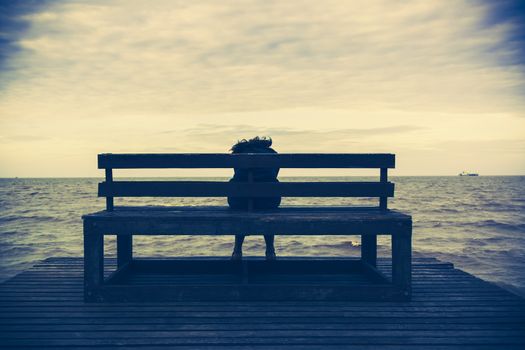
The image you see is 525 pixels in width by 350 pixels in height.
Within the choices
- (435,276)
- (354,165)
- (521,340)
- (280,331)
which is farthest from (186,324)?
(435,276)

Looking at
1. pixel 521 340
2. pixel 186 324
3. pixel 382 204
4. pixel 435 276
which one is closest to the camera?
pixel 521 340

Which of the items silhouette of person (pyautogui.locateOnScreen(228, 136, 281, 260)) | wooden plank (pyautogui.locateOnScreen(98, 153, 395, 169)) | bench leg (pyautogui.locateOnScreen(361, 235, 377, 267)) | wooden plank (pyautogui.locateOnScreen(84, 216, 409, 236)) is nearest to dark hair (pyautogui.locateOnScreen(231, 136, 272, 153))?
silhouette of person (pyautogui.locateOnScreen(228, 136, 281, 260))

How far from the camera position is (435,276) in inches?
240

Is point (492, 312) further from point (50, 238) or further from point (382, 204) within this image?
point (50, 238)

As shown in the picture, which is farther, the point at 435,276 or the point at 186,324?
the point at 435,276

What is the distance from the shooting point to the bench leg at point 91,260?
189 inches

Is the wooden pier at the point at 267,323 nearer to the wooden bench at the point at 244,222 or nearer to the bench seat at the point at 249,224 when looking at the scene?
the wooden bench at the point at 244,222

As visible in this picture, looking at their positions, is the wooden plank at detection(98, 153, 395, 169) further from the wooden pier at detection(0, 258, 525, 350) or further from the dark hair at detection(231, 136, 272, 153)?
the wooden pier at detection(0, 258, 525, 350)

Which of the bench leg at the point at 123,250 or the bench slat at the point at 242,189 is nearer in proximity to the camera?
the bench slat at the point at 242,189

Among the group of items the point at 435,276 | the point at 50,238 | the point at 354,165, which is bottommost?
the point at 50,238

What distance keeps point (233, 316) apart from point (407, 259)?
204 centimetres

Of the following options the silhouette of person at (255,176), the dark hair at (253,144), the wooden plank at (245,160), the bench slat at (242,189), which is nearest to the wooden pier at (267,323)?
the bench slat at (242,189)

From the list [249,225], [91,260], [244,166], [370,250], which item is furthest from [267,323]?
[370,250]

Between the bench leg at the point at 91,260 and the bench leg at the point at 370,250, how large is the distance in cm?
346
